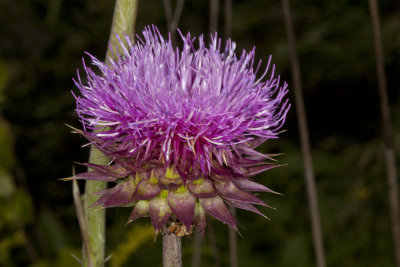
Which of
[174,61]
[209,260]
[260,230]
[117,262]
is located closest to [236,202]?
[174,61]

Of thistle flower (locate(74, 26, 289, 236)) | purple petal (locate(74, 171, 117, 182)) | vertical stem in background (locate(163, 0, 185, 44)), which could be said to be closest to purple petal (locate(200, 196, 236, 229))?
thistle flower (locate(74, 26, 289, 236))

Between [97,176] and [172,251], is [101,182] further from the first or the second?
[172,251]

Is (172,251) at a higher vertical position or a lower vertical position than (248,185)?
lower

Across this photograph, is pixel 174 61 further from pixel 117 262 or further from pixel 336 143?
pixel 336 143

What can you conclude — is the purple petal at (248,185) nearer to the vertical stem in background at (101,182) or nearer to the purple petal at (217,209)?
the purple petal at (217,209)

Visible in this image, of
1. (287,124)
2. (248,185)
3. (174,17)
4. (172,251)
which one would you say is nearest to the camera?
(172,251)

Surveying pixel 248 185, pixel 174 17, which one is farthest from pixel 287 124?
pixel 248 185
